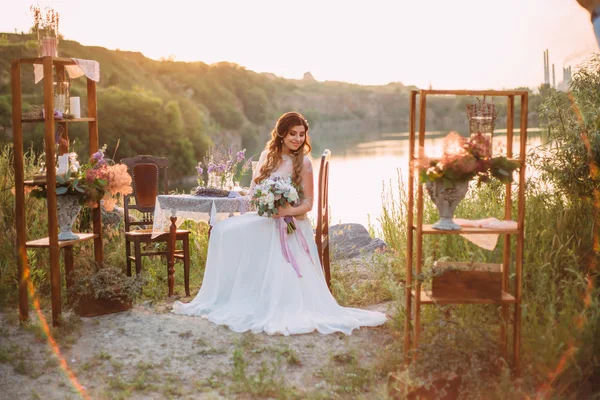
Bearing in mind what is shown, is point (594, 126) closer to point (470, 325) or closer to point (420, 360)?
point (470, 325)

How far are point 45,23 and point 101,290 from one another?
2.11 metres

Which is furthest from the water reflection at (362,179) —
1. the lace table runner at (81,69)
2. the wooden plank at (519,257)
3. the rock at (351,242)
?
the lace table runner at (81,69)

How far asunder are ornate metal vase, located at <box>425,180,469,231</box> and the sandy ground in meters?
1.13

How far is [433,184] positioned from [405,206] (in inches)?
139

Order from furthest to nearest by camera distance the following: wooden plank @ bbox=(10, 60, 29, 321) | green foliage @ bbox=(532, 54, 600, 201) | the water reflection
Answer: the water reflection
green foliage @ bbox=(532, 54, 600, 201)
wooden plank @ bbox=(10, 60, 29, 321)

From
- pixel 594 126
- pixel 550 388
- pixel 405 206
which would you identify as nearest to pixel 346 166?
pixel 405 206

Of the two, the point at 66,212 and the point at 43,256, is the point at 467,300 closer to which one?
the point at 66,212

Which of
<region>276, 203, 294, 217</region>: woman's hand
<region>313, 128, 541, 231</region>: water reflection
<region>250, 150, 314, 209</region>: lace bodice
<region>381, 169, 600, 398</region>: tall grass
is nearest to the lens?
<region>381, 169, 600, 398</region>: tall grass

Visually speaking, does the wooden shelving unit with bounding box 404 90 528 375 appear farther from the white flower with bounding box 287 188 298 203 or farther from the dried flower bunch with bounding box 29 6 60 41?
the dried flower bunch with bounding box 29 6 60 41

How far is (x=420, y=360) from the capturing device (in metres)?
3.49

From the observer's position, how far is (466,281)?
3734 mm

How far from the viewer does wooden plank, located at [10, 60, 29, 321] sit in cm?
488

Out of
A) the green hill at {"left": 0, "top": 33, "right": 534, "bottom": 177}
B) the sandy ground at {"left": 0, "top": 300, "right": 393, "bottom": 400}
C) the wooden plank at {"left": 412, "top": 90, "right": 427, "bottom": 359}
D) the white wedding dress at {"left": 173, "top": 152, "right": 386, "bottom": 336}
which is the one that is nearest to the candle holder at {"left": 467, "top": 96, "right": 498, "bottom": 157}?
the wooden plank at {"left": 412, "top": 90, "right": 427, "bottom": 359}

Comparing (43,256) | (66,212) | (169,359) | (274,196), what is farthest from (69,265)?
(274,196)
